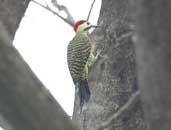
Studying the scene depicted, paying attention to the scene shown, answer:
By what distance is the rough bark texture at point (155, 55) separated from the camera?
53.6 inches

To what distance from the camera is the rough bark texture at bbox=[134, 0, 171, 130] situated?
1362 mm

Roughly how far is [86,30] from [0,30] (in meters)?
4.79

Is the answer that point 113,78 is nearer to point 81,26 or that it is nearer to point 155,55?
point 81,26

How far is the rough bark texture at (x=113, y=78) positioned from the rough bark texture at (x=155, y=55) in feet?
7.79

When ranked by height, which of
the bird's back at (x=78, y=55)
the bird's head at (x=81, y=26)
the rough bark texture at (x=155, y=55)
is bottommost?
the bird's head at (x=81, y=26)

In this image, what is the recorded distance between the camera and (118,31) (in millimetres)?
4180

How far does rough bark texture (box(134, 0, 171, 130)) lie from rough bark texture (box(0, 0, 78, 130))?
254 mm

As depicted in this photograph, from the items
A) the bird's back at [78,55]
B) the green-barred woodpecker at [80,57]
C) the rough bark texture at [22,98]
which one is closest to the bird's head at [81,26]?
the green-barred woodpecker at [80,57]

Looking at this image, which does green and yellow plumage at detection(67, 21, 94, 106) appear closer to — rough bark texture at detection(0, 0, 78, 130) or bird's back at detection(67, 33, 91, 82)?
bird's back at detection(67, 33, 91, 82)

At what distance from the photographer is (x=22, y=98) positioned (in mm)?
1394

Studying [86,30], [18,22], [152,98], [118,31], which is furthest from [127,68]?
[152,98]

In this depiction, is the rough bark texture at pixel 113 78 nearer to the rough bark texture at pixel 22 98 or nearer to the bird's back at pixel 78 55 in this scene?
the bird's back at pixel 78 55

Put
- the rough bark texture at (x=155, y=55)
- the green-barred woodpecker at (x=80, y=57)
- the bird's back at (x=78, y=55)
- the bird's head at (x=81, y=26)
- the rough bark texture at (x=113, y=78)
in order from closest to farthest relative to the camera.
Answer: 1. the rough bark texture at (x=155, y=55)
2. the rough bark texture at (x=113, y=78)
3. the green-barred woodpecker at (x=80, y=57)
4. the bird's back at (x=78, y=55)
5. the bird's head at (x=81, y=26)

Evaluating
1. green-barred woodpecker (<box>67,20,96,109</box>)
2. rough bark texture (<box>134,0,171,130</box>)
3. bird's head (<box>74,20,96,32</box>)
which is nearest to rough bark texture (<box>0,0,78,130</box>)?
rough bark texture (<box>134,0,171,130</box>)
